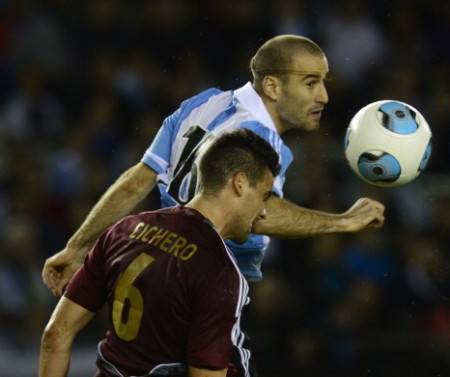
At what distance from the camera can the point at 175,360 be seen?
4328 millimetres

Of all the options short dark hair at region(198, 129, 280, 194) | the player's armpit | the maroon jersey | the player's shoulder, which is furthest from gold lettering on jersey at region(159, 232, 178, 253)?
the player's shoulder

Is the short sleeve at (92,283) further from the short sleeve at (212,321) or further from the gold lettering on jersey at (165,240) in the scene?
the short sleeve at (212,321)

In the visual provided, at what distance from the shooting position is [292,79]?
5.70 m

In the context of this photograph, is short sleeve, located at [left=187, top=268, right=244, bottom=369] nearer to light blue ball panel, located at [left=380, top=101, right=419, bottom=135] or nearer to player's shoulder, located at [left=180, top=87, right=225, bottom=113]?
player's shoulder, located at [left=180, top=87, right=225, bottom=113]

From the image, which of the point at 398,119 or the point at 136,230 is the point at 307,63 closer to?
the point at 398,119

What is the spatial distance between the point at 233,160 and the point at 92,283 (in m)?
0.69

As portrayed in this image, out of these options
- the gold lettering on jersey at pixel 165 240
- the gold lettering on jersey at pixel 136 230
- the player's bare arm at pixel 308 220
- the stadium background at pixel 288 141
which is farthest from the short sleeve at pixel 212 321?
the stadium background at pixel 288 141

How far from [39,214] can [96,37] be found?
2331mm

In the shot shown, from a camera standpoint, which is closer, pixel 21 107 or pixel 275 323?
pixel 275 323

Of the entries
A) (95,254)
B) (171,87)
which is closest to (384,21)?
(171,87)

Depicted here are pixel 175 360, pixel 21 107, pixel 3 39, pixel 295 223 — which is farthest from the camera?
pixel 3 39

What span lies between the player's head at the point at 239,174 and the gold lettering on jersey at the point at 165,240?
0.22 m

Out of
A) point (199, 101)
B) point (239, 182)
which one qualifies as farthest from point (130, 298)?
point (199, 101)

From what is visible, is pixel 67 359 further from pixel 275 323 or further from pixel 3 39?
pixel 3 39
